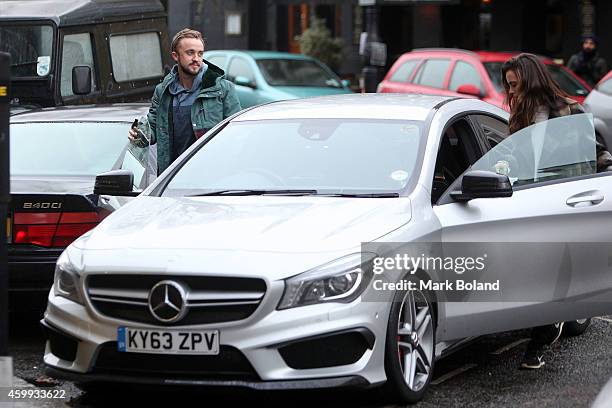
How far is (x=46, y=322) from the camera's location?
678 centimetres

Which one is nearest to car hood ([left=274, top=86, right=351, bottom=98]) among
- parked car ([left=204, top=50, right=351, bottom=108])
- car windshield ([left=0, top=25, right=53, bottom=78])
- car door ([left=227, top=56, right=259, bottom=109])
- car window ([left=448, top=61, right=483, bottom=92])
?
parked car ([left=204, top=50, right=351, bottom=108])

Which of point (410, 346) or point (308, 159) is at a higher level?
point (308, 159)

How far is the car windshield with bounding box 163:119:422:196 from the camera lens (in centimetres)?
727

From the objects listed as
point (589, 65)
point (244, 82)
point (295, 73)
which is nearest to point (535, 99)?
point (244, 82)

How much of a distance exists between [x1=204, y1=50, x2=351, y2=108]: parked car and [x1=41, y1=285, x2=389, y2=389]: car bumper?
14.1m

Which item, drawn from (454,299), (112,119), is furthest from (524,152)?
(112,119)

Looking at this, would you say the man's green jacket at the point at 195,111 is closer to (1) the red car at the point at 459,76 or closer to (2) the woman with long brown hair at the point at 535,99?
(2) the woman with long brown hair at the point at 535,99

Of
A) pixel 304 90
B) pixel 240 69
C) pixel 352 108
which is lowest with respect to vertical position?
pixel 304 90

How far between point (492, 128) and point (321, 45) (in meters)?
23.8

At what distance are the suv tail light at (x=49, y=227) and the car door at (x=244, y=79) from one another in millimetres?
12141

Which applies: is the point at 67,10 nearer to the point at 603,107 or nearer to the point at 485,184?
the point at 603,107

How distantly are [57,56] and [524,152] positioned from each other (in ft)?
24.7

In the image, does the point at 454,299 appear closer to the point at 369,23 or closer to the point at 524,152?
the point at 524,152

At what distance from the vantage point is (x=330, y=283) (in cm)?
625
